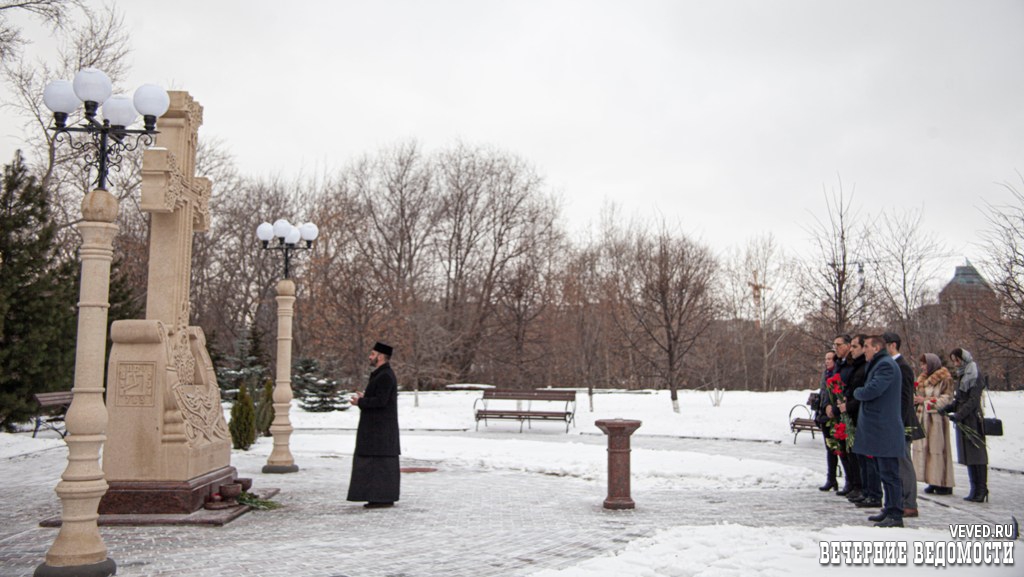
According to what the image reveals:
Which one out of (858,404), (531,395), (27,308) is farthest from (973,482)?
(27,308)

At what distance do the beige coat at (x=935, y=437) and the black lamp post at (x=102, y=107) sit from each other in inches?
395

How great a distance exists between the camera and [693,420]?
21.7m

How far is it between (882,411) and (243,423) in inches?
481

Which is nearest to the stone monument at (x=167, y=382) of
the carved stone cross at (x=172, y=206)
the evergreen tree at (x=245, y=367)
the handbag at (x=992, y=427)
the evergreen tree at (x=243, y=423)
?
the carved stone cross at (x=172, y=206)

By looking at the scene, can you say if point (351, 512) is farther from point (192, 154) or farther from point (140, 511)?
point (192, 154)

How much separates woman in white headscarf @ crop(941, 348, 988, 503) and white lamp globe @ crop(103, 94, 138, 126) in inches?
396

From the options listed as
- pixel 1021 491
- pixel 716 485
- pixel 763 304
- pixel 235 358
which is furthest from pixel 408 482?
pixel 763 304

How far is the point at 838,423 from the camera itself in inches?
379

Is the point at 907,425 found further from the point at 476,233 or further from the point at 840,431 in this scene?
the point at 476,233

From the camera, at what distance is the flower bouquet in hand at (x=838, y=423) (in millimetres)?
9234

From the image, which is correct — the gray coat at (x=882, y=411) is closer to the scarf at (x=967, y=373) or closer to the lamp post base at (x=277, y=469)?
the scarf at (x=967, y=373)

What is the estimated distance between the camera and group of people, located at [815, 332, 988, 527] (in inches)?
306

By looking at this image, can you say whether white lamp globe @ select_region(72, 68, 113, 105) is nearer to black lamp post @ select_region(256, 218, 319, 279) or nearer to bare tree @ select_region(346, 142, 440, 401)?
black lamp post @ select_region(256, 218, 319, 279)

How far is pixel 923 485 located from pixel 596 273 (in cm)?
3041
